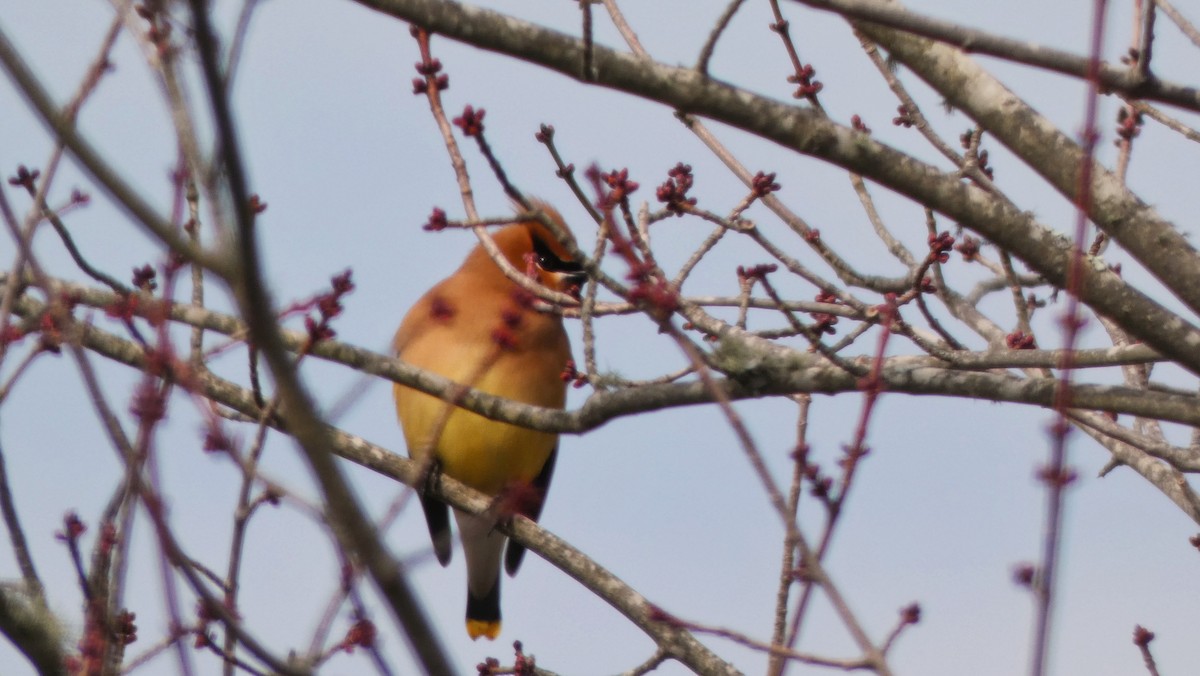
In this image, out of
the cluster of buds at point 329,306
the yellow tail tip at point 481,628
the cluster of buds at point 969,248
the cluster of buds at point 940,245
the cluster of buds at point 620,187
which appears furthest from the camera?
the yellow tail tip at point 481,628

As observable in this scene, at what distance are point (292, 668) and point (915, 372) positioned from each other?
1658 mm

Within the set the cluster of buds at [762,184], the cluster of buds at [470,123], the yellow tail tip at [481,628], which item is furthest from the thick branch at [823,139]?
the yellow tail tip at [481,628]

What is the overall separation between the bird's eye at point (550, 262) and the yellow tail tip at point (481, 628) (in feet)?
5.71

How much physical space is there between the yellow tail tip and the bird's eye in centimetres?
174

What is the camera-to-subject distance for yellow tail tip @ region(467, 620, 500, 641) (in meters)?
7.41

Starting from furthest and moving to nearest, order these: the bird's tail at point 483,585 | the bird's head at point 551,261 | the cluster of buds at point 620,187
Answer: the bird's tail at point 483,585 → the bird's head at point 551,261 → the cluster of buds at point 620,187

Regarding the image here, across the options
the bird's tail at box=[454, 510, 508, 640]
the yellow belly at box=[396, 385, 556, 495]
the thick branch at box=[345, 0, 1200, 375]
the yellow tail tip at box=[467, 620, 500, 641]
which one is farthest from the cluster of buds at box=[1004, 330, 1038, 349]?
the yellow tail tip at box=[467, 620, 500, 641]

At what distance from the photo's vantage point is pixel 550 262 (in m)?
6.91

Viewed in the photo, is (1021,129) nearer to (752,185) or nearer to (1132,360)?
(1132,360)

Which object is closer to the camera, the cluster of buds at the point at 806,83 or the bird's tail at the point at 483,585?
the cluster of buds at the point at 806,83

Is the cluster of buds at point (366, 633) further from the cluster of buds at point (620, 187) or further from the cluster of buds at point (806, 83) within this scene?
the cluster of buds at point (806, 83)

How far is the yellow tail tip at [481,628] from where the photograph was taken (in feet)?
24.3

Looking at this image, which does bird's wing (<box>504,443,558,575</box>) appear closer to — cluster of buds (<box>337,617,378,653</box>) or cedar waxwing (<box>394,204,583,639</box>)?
cedar waxwing (<box>394,204,583,639</box>)

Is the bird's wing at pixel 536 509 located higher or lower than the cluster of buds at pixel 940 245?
higher
